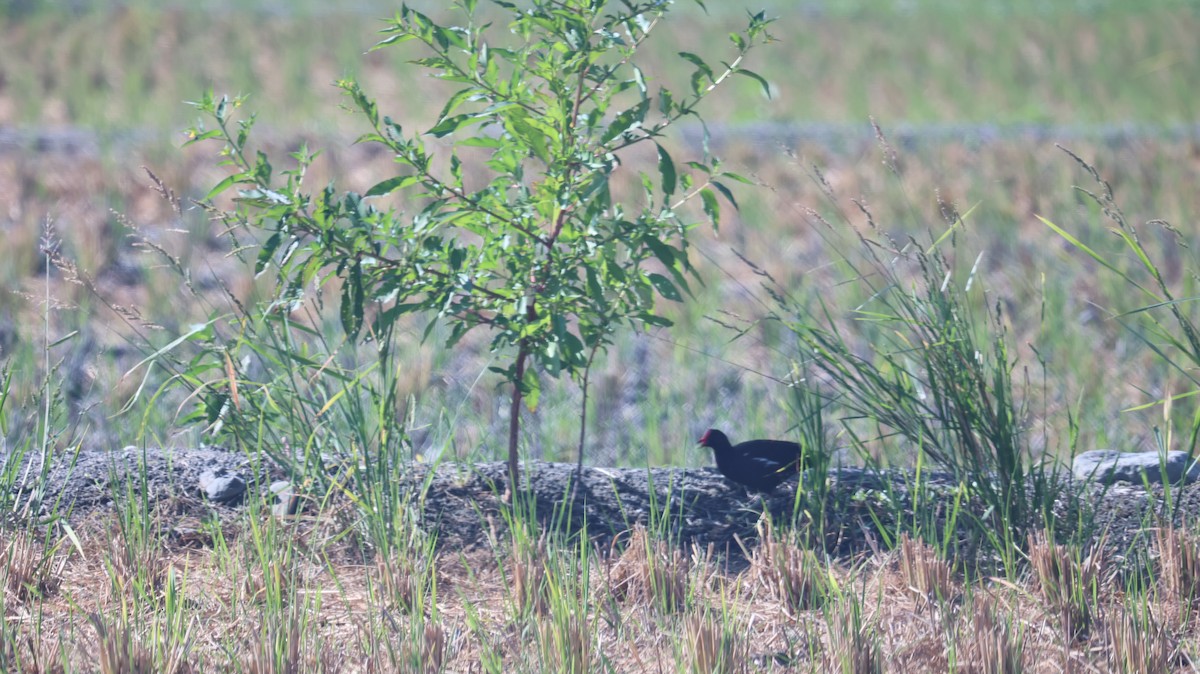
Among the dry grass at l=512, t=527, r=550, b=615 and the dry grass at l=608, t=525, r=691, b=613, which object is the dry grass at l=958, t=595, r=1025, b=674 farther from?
the dry grass at l=512, t=527, r=550, b=615

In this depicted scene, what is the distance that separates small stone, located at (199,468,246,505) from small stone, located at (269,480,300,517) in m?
0.11

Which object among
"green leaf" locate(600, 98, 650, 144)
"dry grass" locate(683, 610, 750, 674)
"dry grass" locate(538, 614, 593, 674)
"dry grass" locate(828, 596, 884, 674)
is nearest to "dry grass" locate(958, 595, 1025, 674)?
"dry grass" locate(828, 596, 884, 674)

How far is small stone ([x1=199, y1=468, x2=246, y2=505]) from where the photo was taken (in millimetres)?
3346

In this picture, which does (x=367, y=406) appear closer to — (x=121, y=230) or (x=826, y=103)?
(x=121, y=230)

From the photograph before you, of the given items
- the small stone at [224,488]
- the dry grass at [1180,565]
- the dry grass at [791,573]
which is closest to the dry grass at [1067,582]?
the dry grass at [1180,565]

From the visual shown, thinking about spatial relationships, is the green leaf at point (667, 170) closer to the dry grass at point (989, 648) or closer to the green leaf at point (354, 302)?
the green leaf at point (354, 302)

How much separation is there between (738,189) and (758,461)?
19.6 ft

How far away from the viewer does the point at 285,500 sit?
10.7 ft

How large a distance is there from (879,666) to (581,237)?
1.25 m

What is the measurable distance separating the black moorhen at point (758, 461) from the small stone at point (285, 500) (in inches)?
45.2

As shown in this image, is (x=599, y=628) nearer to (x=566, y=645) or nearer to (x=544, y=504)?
(x=566, y=645)

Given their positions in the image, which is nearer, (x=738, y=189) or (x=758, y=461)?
(x=758, y=461)

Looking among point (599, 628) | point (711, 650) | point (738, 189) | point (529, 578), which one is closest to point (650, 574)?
point (599, 628)

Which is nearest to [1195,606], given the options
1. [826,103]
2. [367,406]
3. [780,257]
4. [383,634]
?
[383,634]
